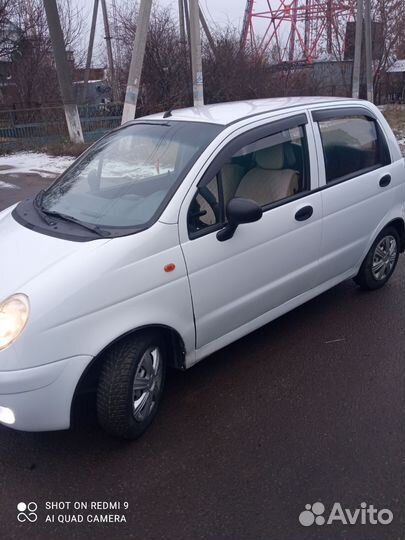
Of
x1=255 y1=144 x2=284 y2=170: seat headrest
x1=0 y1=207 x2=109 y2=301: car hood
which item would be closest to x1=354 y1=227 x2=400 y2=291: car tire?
x1=255 y1=144 x2=284 y2=170: seat headrest

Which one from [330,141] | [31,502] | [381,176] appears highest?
[330,141]

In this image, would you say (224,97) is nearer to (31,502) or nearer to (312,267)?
(312,267)

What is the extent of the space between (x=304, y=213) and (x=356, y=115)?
1.24 m

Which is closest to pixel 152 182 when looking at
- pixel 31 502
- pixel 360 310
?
pixel 31 502

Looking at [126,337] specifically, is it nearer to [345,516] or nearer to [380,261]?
[345,516]

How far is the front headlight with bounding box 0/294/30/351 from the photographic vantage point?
8.09 ft

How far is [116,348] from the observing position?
2752 millimetres

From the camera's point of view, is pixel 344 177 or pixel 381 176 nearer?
pixel 344 177

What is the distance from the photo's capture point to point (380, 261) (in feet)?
15.4

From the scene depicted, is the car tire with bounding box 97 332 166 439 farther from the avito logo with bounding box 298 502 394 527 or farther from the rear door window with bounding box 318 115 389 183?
the rear door window with bounding box 318 115 389 183

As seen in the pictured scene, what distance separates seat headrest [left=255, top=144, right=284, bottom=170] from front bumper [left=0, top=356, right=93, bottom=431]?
1.87 metres

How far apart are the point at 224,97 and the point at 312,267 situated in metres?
15.9

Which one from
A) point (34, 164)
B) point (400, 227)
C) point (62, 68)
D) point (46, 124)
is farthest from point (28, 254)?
point (46, 124)

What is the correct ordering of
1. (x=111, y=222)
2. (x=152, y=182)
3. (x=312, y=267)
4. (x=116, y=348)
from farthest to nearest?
1. (x=312, y=267)
2. (x=152, y=182)
3. (x=111, y=222)
4. (x=116, y=348)
